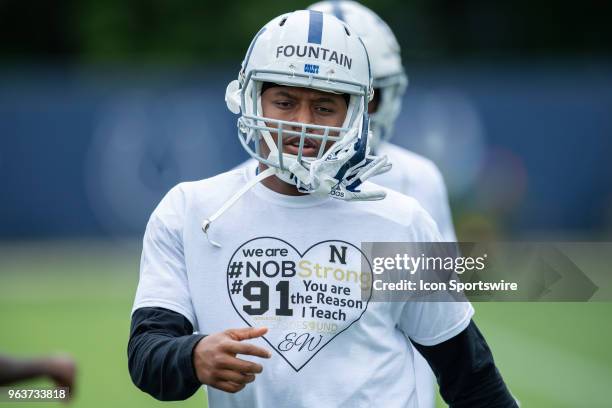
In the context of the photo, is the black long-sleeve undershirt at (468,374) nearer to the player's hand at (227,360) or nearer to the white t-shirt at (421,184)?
the player's hand at (227,360)

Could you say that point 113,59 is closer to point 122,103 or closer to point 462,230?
point 122,103

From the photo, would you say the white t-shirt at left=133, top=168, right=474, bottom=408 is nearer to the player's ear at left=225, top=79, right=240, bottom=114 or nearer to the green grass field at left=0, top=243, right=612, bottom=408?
the player's ear at left=225, top=79, right=240, bottom=114

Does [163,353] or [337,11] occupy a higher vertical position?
[337,11]

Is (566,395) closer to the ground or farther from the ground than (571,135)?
closer to the ground

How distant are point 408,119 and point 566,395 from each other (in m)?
8.71

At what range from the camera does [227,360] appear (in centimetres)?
298

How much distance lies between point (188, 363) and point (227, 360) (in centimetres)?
15

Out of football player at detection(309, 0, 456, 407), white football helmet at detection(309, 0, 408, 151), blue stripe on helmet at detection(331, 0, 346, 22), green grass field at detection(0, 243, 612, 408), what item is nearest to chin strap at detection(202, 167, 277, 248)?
football player at detection(309, 0, 456, 407)

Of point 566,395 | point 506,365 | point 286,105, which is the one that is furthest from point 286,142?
point 506,365

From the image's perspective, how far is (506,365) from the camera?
30.3ft

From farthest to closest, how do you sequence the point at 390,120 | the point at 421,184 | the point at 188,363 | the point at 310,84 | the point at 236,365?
the point at 390,120
the point at 421,184
the point at 310,84
the point at 188,363
the point at 236,365

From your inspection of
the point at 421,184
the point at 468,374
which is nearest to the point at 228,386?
the point at 468,374

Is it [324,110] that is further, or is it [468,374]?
[324,110]

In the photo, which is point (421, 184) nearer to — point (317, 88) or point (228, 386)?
point (317, 88)
